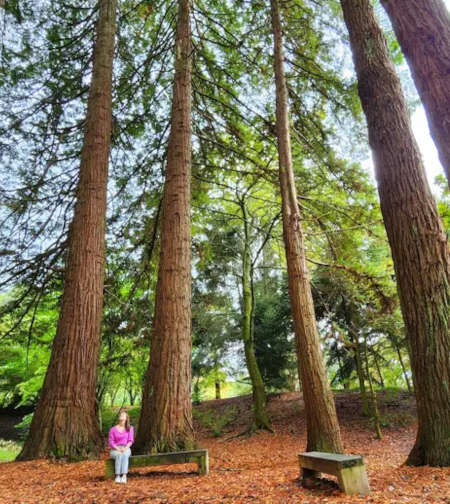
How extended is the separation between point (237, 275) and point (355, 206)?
23.9 ft

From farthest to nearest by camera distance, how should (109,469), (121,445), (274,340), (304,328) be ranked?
1. (274,340)
2. (304,328)
3. (121,445)
4. (109,469)

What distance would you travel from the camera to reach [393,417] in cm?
1023

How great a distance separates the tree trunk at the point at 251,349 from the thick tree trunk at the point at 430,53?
10.0 m

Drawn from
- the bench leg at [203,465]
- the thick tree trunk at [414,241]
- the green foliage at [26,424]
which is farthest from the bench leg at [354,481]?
the green foliage at [26,424]

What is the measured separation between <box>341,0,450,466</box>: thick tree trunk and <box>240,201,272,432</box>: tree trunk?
8583 mm

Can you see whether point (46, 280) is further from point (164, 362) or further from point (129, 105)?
point (129, 105)

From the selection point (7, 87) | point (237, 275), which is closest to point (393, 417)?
point (237, 275)

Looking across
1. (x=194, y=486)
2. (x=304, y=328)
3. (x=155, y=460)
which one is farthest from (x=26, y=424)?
(x=304, y=328)

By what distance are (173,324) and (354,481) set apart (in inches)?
120

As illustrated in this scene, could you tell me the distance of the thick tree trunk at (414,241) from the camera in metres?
3.17

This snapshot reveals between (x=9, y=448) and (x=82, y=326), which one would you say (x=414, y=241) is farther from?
(x=9, y=448)

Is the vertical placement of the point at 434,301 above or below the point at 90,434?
above

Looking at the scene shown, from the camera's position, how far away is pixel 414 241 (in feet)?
11.2

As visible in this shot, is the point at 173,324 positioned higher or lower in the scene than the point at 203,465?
higher
